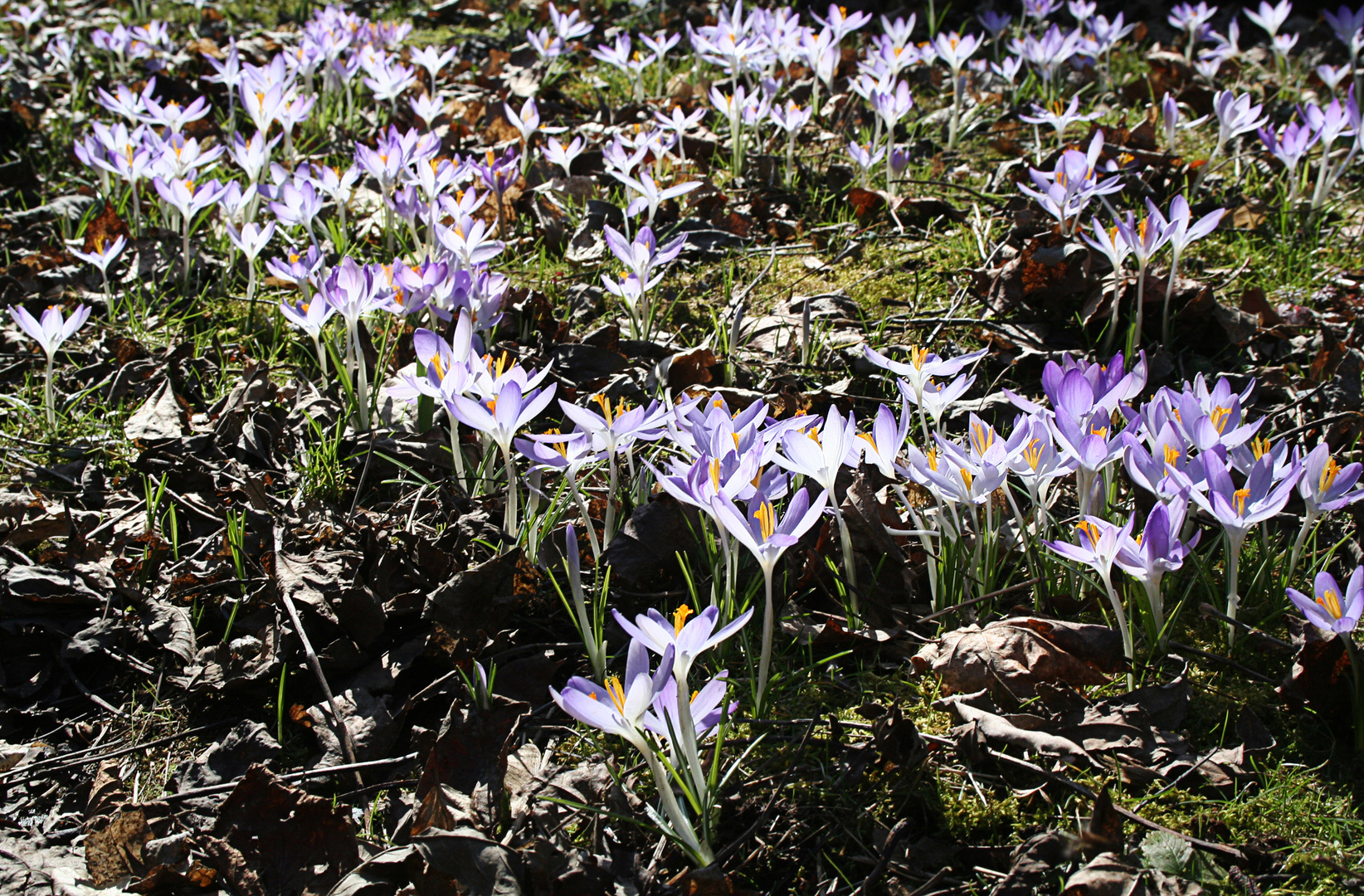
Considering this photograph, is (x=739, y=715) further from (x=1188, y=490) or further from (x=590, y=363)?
(x=590, y=363)

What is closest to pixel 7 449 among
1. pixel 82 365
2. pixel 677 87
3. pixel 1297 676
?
pixel 82 365

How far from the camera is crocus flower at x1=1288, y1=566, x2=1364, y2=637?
1302 millimetres

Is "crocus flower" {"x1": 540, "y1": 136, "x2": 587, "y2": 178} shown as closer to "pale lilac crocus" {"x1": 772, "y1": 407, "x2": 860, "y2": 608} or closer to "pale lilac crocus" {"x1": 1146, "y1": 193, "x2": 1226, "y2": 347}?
"pale lilac crocus" {"x1": 1146, "y1": 193, "x2": 1226, "y2": 347}

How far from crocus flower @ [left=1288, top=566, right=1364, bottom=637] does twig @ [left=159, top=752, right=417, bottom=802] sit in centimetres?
131

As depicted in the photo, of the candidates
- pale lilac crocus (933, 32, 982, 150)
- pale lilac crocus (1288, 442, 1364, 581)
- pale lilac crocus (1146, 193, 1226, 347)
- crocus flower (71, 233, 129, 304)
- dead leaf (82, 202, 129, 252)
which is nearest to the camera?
pale lilac crocus (1288, 442, 1364, 581)

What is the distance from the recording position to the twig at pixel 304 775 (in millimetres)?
1438

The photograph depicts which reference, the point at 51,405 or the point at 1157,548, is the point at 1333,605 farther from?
the point at 51,405

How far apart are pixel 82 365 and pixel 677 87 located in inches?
108

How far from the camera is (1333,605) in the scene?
1322 millimetres


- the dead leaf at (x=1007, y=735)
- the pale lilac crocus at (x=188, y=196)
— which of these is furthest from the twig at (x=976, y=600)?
the pale lilac crocus at (x=188, y=196)

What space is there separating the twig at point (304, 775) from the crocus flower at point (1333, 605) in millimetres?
1311

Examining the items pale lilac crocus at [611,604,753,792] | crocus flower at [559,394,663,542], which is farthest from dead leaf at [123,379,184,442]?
pale lilac crocus at [611,604,753,792]

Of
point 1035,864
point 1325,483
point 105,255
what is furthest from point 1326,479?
point 105,255

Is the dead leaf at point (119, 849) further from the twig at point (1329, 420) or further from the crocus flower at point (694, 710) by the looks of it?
the twig at point (1329, 420)
